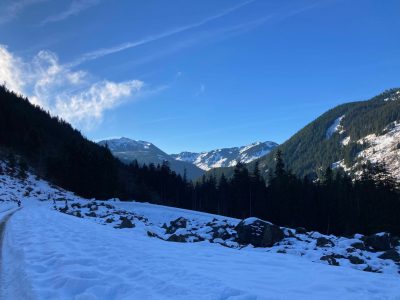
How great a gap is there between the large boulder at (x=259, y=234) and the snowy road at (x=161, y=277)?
10.9m

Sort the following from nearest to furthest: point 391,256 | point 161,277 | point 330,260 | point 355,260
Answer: point 161,277 → point 330,260 → point 355,260 → point 391,256

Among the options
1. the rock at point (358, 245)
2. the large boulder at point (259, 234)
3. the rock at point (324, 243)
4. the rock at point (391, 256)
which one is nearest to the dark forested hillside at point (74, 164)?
the large boulder at point (259, 234)

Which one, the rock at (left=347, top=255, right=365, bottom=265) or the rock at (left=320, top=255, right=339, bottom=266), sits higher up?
the rock at (left=320, top=255, right=339, bottom=266)

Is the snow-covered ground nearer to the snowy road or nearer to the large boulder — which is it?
the snowy road

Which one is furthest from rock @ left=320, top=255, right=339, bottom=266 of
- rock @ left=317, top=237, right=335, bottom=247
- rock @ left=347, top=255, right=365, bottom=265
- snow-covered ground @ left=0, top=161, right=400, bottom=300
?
snow-covered ground @ left=0, top=161, right=400, bottom=300

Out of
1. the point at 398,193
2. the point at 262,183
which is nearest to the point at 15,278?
the point at 398,193

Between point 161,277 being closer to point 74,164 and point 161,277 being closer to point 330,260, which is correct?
point 330,260

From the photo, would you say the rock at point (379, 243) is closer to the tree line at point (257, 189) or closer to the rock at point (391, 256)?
the rock at point (391, 256)

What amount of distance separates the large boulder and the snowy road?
10.9 metres

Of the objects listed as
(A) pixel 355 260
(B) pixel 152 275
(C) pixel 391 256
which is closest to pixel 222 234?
(A) pixel 355 260

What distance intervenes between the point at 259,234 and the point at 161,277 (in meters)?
16.0

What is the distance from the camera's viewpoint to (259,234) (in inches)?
914

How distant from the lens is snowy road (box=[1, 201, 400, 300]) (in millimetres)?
7035

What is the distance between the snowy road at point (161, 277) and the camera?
23.1ft
